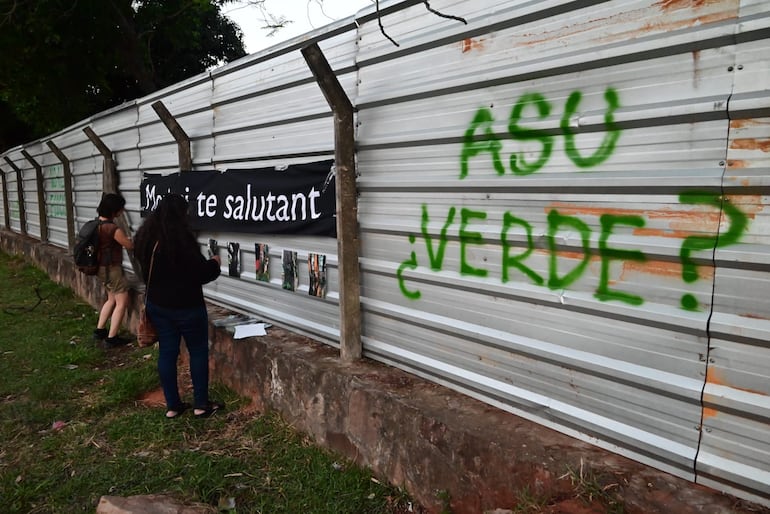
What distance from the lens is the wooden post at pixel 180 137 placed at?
543 centimetres

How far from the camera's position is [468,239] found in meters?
2.92

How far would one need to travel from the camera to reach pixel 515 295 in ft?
8.93

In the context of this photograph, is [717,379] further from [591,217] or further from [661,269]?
[591,217]

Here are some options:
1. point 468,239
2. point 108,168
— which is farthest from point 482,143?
point 108,168

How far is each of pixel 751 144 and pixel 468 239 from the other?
4.41ft

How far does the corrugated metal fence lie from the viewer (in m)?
2.02

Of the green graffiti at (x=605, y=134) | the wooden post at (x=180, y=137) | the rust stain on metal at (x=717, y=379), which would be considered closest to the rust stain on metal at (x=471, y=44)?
the green graffiti at (x=605, y=134)

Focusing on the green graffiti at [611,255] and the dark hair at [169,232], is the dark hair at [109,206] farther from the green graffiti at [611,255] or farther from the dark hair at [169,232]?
the green graffiti at [611,255]

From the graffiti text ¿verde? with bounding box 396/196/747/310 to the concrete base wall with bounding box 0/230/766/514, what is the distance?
0.72 meters

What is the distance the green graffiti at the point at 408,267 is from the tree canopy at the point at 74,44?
7.89 m

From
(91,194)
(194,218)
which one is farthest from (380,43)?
(91,194)

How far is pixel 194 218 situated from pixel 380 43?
2857 mm

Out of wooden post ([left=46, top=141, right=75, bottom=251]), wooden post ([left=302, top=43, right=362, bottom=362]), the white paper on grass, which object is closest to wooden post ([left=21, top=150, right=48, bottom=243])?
wooden post ([left=46, top=141, right=75, bottom=251])

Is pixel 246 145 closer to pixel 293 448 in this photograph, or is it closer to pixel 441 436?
pixel 293 448
